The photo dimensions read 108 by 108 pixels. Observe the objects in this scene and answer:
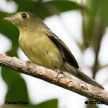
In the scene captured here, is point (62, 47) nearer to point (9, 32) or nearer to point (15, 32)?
point (15, 32)

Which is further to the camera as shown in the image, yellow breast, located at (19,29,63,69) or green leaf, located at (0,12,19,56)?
yellow breast, located at (19,29,63,69)

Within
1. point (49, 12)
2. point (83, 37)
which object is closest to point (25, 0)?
point (49, 12)

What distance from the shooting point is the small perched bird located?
12.2ft

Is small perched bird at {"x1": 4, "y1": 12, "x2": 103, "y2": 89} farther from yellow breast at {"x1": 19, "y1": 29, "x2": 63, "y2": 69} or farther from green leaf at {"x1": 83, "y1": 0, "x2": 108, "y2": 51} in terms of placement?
green leaf at {"x1": 83, "y1": 0, "x2": 108, "y2": 51}

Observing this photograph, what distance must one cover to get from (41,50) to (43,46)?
0.08 meters

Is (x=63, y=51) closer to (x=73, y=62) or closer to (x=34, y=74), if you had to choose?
(x=73, y=62)

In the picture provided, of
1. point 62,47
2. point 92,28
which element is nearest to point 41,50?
point 62,47

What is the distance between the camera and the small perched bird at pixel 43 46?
3.71 m

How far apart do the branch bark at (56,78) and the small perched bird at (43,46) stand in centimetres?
95

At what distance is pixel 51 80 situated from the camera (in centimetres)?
265

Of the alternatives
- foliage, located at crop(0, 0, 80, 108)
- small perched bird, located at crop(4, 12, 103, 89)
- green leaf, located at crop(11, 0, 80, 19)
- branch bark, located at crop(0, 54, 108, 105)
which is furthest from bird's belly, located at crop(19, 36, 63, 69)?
branch bark, located at crop(0, 54, 108, 105)

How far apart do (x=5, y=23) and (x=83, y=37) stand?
3.20 feet

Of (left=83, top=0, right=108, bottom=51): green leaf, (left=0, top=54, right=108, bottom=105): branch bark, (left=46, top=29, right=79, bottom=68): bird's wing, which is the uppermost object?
(left=46, top=29, right=79, bottom=68): bird's wing

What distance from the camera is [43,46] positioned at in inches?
147
